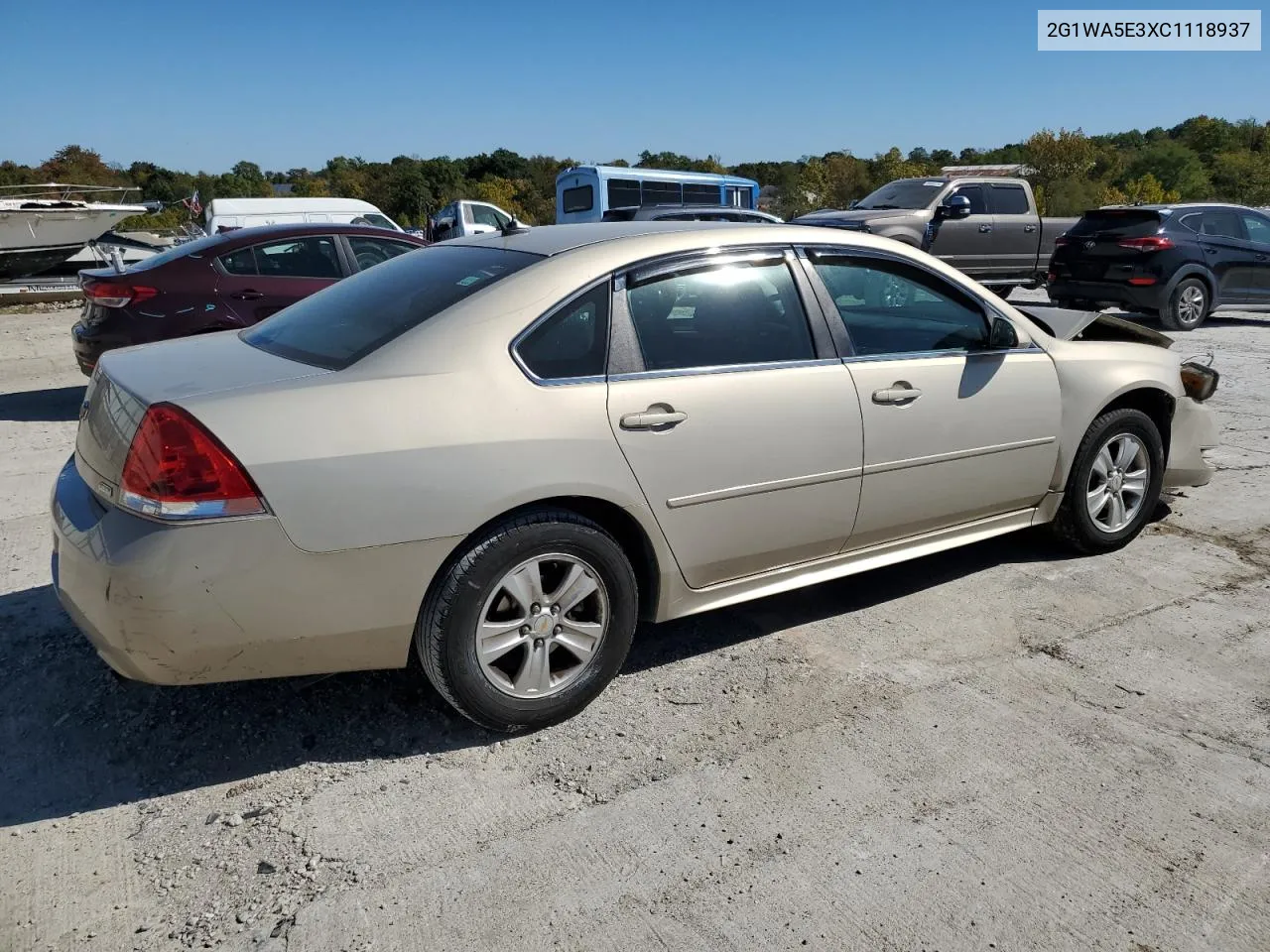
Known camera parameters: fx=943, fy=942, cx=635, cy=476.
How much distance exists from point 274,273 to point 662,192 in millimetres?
17941

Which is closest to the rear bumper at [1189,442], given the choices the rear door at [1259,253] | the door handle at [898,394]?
the door handle at [898,394]

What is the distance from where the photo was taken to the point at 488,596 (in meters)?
2.75

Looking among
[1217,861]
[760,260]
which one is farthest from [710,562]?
[1217,861]

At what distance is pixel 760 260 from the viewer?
11.2 feet

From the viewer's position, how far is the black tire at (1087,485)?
4.18m

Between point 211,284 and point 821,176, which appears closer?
point 211,284

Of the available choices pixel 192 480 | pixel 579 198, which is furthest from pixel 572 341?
pixel 579 198

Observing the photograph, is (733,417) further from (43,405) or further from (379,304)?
(43,405)

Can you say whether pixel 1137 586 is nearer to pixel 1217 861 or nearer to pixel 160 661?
pixel 1217 861

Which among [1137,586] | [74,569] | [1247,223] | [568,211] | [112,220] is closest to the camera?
[74,569]

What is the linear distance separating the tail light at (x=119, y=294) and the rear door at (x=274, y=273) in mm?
496

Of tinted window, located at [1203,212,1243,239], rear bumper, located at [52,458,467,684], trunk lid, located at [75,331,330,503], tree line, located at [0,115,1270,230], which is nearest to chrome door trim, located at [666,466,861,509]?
rear bumper, located at [52,458,467,684]

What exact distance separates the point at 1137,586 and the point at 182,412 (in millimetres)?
3815

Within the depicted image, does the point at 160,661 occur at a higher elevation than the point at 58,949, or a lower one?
higher
